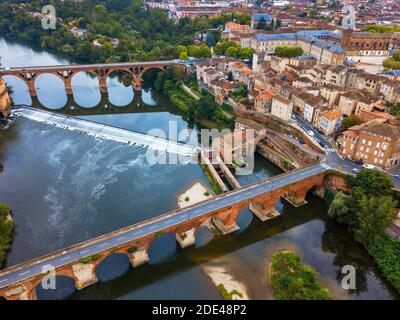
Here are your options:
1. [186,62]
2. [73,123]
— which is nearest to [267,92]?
[186,62]

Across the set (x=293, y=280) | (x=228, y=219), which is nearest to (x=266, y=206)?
(x=228, y=219)

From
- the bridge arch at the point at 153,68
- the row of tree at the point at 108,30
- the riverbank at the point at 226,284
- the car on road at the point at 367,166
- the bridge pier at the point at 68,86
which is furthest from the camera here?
the row of tree at the point at 108,30

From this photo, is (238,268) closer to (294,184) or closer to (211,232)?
(211,232)

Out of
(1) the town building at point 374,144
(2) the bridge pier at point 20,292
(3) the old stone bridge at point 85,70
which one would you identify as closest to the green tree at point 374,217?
(1) the town building at point 374,144

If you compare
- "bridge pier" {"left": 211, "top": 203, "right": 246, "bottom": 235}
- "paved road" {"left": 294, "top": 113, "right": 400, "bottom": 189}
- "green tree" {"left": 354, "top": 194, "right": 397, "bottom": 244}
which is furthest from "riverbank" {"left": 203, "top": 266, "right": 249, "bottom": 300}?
"paved road" {"left": 294, "top": 113, "right": 400, "bottom": 189}

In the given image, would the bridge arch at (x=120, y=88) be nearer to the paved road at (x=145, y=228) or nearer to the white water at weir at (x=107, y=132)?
the white water at weir at (x=107, y=132)

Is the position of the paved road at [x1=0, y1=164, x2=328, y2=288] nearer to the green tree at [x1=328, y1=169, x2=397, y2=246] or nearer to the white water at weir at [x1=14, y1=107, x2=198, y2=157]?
the green tree at [x1=328, y1=169, x2=397, y2=246]

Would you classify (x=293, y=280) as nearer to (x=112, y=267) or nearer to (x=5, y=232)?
(x=112, y=267)

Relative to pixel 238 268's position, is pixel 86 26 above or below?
above
